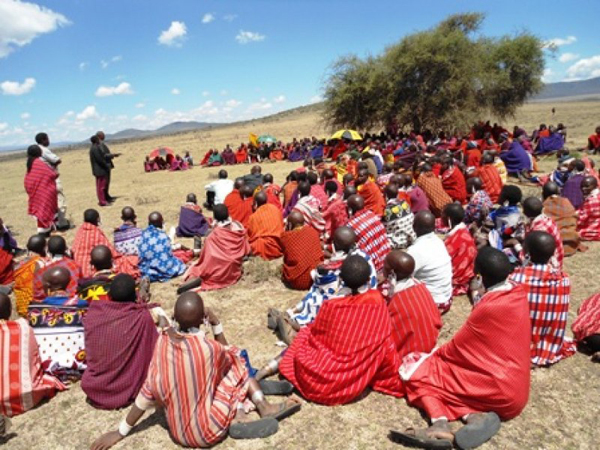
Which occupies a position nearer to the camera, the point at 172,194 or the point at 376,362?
the point at 376,362

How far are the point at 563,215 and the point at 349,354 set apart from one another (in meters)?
4.79

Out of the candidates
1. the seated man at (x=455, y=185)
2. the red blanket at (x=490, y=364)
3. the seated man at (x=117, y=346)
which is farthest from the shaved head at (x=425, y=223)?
the seated man at (x=455, y=185)

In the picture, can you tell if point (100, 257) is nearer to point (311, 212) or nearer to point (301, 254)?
point (301, 254)

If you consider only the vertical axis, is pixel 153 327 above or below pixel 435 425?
above

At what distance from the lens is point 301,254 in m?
5.90

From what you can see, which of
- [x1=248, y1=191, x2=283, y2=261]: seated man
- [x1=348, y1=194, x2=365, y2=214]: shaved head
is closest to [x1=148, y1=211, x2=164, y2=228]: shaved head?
[x1=248, y1=191, x2=283, y2=261]: seated man

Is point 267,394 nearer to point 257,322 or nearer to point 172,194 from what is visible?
point 257,322

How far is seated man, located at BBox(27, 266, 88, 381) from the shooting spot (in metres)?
3.95

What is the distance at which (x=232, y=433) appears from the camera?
325 cm

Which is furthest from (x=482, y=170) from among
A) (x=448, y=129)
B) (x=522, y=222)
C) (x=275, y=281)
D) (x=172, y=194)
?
(x=448, y=129)

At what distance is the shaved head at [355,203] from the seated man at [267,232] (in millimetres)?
1525

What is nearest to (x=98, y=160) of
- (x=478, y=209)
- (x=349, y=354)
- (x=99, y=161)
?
(x=99, y=161)

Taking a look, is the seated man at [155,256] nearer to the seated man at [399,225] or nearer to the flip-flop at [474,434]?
the seated man at [399,225]

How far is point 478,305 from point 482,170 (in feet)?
21.5
